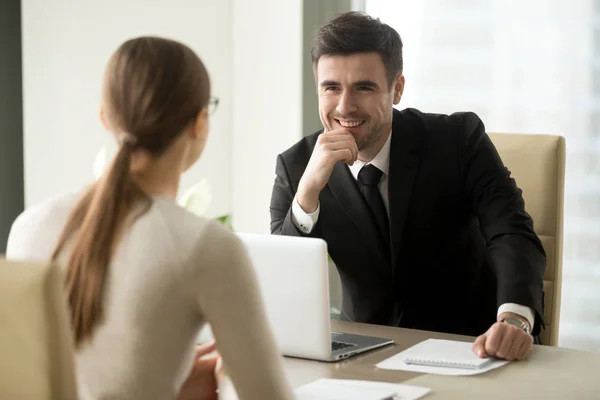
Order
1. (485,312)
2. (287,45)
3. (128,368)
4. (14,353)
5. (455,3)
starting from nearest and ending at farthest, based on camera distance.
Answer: (14,353), (128,368), (485,312), (455,3), (287,45)

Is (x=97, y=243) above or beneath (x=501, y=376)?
above

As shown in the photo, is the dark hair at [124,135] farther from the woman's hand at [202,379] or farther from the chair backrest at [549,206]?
the chair backrest at [549,206]

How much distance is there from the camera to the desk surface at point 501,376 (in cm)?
156

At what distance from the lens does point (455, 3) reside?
3.36m

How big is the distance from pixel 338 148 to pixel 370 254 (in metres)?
0.29

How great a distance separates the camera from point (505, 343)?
5.84 feet

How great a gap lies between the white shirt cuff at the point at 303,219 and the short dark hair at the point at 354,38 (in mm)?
440

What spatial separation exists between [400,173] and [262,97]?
151 centimetres

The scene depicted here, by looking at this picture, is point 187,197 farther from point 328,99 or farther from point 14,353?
point 14,353

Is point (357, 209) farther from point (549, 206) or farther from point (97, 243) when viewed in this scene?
point (97, 243)

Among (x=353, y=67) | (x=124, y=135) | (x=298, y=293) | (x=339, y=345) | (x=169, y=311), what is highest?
(x=353, y=67)

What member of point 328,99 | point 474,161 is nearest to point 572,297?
point 474,161

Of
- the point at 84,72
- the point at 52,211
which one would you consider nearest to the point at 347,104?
the point at 52,211

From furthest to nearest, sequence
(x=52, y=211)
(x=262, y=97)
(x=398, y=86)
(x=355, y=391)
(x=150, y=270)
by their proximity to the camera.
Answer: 1. (x=262, y=97)
2. (x=398, y=86)
3. (x=355, y=391)
4. (x=52, y=211)
5. (x=150, y=270)
